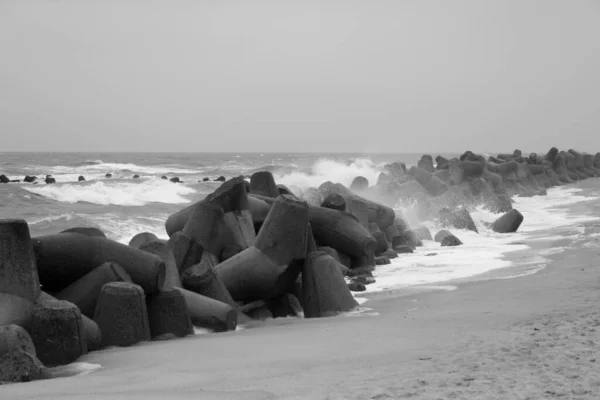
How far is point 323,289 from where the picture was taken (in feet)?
24.2

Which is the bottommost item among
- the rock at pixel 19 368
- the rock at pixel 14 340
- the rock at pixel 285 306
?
the rock at pixel 285 306

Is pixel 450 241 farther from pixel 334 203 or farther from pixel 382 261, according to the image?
pixel 334 203

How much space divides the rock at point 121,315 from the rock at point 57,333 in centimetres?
45

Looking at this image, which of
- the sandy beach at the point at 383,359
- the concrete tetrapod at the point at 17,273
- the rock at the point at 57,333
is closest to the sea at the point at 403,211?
the sandy beach at the point at 383,359

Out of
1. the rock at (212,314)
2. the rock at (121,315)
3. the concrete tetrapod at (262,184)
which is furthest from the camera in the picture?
the concrete tetrapod at (262,184)

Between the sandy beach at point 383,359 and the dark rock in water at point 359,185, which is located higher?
the dark rock in water at point 359,185

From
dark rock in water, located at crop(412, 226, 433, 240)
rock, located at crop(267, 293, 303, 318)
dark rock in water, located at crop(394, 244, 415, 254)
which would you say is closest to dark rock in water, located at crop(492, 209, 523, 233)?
dark rock in water, located at crop(412, 226, 433, 240)

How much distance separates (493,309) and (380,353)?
2105mm

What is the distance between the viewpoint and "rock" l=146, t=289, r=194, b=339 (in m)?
6.16

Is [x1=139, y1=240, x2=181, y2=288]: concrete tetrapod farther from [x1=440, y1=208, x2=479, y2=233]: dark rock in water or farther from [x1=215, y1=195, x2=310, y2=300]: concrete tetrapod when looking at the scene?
[x1=440, y1=208, x2=479, y2=233]: dark rock in water

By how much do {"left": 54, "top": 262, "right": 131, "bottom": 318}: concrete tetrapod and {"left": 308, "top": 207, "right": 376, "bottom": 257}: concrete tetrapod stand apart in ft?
13.4

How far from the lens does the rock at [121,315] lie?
18.8ft

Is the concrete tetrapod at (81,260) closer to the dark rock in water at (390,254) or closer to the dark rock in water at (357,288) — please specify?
the dark rock in water at (357,288)

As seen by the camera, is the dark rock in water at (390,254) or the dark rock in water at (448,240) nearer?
the dark rock in water at (390,254)
